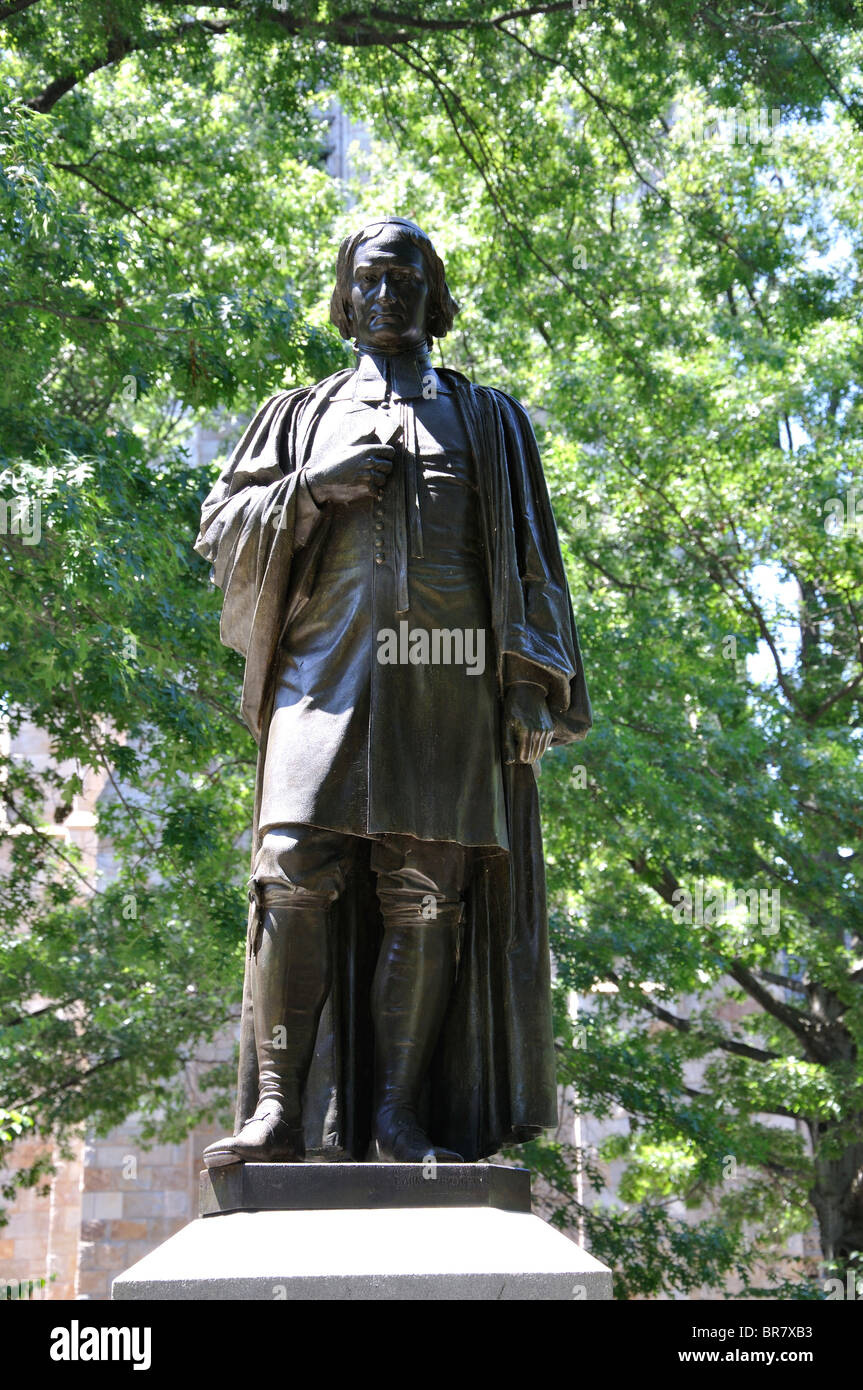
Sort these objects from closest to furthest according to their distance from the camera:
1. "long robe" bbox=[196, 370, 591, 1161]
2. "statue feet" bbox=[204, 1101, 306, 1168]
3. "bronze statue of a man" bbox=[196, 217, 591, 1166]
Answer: "statue feet" bbox=[204, 1101, 306, 1168], "bronze statue of a man" bbox=[196, 217, 591, 1166], "long robe" bbox=[196, 370, 591, 1161]

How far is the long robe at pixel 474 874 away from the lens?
4.15m

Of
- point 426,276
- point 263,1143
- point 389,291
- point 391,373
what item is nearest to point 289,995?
point 263,1143

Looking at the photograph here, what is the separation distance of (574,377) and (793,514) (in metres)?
2.62

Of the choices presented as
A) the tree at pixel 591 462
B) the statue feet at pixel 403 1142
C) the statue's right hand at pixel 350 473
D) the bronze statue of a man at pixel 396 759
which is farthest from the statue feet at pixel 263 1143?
the tree at pixel 591 462

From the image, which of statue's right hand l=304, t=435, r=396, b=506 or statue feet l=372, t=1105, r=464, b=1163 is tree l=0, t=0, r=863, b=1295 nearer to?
statue's right hand l=304, t=435, r=396, b=506

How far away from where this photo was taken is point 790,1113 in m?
16.0

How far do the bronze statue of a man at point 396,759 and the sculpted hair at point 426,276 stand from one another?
100 mm

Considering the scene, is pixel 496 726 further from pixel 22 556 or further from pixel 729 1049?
pixel 729 1049

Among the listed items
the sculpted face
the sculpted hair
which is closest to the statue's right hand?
the sculpted face

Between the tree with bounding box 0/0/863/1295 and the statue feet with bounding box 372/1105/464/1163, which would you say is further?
the tree with bounding box 0/0/863/1295

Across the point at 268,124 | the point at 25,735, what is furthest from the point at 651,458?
the point at 25,735

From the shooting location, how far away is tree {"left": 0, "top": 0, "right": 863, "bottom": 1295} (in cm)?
1044
